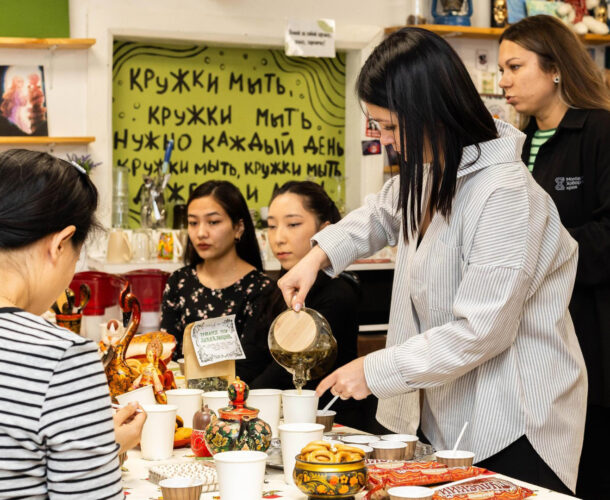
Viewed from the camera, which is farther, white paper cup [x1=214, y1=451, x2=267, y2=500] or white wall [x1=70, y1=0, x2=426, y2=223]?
white wall [x1=70, y1=0, x2=426, y2=223]

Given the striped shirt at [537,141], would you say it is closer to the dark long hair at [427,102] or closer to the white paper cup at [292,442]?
the dark long hair at [427,102]

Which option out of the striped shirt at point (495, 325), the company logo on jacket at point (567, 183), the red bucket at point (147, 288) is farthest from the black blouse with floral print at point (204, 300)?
the striped shirt at point (495, 325)

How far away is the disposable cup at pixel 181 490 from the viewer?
137cm

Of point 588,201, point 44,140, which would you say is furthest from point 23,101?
point 588,201

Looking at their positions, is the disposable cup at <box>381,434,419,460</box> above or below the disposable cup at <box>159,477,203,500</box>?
below

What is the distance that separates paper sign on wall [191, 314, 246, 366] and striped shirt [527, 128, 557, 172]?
1132 mm

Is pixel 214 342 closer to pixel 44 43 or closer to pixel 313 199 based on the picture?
pixel 313 199

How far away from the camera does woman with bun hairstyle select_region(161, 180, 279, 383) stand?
3348 mm

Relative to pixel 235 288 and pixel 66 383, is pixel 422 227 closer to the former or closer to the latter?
pixel 66 383

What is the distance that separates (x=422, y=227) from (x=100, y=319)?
1.89 m

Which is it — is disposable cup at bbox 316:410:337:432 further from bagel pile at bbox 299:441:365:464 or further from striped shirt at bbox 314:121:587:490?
bagel pile at bbox 299:441:365:464

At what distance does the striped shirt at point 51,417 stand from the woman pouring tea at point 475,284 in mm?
691

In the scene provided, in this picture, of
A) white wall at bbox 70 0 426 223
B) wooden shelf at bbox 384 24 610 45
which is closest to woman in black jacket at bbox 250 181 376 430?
white wall at bbox 70 0 426 223

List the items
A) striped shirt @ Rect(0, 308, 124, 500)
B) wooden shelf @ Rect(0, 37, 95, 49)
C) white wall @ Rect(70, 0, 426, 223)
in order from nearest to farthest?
striped shirt @ Rect(0, 308, 124, 500) → wooden shelf @ Rect(0, 37, 95, 49) → white wall @ Rect(70, 0, 426, 223)
